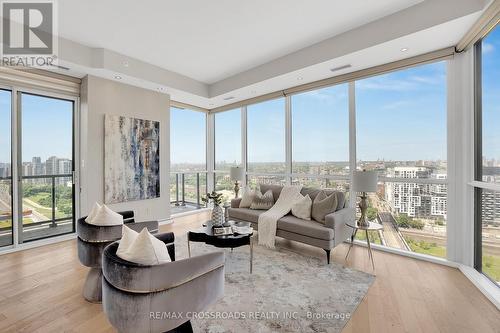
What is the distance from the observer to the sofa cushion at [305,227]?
2.91 metres

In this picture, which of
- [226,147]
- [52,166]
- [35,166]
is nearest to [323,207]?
[226,147]

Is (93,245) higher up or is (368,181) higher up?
(368,181)

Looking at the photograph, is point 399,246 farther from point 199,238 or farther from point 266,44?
point 266,44

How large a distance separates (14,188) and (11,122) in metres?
0.97

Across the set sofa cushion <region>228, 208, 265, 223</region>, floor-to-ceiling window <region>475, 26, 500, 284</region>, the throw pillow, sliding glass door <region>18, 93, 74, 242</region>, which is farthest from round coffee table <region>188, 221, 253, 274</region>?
sliding glass door <region>18, 93, 74, 242</region>

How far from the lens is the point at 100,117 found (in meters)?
3.91

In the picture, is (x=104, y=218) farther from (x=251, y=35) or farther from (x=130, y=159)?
(x=251, y=35)

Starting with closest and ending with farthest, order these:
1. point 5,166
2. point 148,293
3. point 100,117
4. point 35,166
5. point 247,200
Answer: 1. point 148,293
2. point 5,166
3. point 35,166
4. point 100,117
5. point 247,200

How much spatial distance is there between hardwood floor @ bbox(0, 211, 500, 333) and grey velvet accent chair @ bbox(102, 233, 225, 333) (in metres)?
0.70

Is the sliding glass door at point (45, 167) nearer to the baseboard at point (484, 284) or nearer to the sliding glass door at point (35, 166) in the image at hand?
the sliding glass door at point (35, 166)

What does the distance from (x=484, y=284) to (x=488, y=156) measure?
133cm

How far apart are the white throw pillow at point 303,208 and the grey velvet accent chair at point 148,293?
86.4 inches

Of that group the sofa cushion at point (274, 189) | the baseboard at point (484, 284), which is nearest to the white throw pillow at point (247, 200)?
Result: the sofa cushion at point (274, 189)

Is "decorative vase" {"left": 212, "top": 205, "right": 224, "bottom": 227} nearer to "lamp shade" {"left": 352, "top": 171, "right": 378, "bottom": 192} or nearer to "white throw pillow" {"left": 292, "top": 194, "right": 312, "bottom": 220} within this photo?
"white throw pillow" {"left": 292, "top": 194, "right": 312, "bottom": 220}
